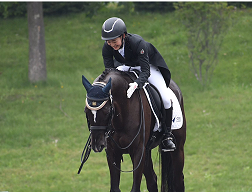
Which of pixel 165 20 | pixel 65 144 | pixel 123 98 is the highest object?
pixel 123 98

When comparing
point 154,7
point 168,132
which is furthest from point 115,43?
point 154,7

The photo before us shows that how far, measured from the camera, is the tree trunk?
607 inches

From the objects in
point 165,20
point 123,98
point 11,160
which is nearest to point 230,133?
point 11,160

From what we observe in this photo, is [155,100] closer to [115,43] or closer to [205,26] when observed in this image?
[115,43]

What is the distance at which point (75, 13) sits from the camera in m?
22.7

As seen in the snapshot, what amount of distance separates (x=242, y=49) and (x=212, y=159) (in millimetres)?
8486

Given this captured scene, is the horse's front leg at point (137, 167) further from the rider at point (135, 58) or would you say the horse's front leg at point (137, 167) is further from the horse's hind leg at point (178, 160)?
the horse's hind leg at point (178, 160)

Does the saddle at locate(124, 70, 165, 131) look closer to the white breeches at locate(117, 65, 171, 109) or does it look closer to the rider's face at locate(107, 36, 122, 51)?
the white breeches at locate(117, 65, 171, 109)

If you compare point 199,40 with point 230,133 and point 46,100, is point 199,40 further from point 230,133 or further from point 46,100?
point 46,100


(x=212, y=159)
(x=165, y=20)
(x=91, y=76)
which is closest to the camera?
(x=212, y=159)

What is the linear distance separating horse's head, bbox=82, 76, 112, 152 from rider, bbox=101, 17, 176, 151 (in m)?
0.46

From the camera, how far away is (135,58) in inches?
216

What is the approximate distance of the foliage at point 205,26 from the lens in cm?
1442

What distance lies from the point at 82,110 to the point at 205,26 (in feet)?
18.4
